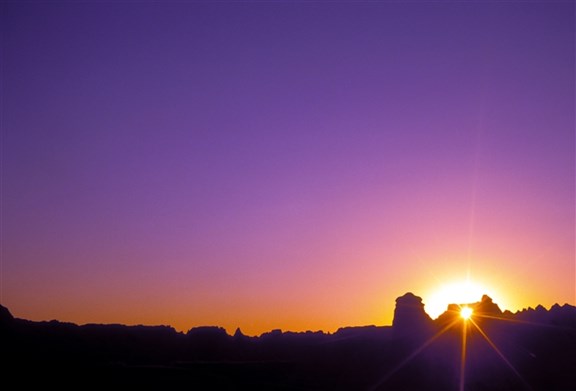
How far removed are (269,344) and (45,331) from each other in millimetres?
30034

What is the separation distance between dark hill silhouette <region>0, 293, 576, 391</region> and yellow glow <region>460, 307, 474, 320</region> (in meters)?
0.67

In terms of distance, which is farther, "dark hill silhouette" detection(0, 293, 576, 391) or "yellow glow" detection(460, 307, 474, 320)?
"yellow glow" detection(460, 307, 474, 320)

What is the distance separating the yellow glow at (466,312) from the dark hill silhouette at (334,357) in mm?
671

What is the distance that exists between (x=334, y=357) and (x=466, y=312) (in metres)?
16.6

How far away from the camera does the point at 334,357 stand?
65.6 m

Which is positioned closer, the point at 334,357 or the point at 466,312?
the point at 466,312

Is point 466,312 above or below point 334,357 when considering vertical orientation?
above

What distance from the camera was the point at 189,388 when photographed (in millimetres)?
37656

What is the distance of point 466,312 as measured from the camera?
61.4 metres

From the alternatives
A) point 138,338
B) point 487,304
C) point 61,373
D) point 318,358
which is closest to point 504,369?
point 487,304

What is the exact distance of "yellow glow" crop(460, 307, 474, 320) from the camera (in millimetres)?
60106

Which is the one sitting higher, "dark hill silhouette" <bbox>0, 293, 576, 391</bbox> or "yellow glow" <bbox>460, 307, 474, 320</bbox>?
"yellow glow" <bbox>460, 307, 474, 320</bbox>

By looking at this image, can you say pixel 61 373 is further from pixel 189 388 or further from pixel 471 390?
pixel 471 390

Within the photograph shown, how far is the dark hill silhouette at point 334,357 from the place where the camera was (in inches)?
1534
